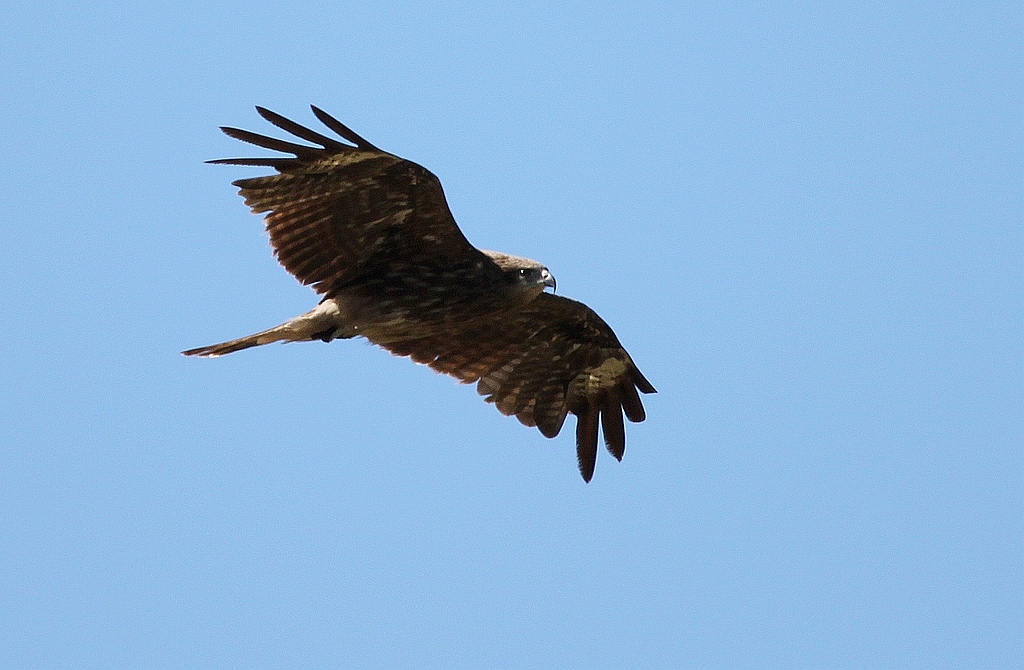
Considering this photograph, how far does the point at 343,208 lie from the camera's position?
10.8m

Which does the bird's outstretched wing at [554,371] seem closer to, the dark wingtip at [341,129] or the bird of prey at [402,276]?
the bird of prey at [402,276]

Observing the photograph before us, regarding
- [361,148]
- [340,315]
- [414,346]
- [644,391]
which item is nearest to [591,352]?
[644,391]

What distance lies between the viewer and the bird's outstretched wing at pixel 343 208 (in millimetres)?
10344

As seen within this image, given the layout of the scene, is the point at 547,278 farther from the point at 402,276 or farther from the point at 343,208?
the point at 343,208

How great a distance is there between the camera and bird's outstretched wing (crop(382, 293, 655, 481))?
12.4 m

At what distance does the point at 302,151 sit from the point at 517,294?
1885 mm

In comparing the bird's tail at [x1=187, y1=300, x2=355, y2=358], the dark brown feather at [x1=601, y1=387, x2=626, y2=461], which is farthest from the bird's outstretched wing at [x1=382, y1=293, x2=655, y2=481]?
the bird's tail at [x1=187, y1=300, x2=355, y2=358]

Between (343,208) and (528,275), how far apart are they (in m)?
1.41

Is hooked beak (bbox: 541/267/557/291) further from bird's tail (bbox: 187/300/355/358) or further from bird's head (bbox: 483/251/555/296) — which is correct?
bird's tail (bbox: 187/300/355/358)

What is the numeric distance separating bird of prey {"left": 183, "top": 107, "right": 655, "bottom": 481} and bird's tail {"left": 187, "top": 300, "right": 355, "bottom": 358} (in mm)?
10

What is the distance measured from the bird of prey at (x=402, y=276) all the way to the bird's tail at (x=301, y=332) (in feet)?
0.03

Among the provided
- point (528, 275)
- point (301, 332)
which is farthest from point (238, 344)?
point (528, 275)

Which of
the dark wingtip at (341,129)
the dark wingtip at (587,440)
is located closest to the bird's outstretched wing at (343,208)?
the dark wingtip at (341,129)

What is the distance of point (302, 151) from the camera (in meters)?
10.4
